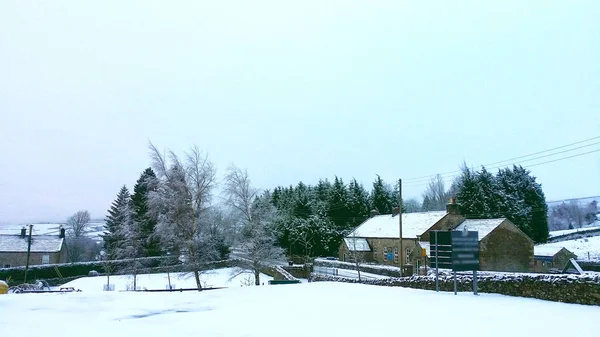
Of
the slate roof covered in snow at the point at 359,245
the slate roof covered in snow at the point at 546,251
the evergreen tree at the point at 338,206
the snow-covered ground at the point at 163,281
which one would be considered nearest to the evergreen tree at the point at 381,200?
the evergreen tree at the point at 338,206

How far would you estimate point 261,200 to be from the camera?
44562 millimetres

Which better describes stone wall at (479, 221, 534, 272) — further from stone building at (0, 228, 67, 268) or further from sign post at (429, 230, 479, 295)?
stone building at (0, 228, 67, 268)

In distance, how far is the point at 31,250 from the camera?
210 feet

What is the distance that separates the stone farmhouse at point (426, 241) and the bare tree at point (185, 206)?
1551cm

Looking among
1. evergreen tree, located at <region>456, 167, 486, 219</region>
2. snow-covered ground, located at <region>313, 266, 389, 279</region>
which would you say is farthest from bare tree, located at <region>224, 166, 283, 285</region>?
evergreen tree, located at <region>456, 167, 486, 219</region>

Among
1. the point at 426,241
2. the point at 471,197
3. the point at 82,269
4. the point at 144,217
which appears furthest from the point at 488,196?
the point at 82,269

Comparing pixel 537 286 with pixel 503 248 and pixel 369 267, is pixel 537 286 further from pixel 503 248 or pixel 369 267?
pixel 369 267

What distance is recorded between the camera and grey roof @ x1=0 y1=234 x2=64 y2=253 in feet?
210

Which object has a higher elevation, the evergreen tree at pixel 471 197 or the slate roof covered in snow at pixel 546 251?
the evergreen tree at pixel 471 197

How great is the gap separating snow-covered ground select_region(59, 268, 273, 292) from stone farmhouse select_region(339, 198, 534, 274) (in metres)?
12.1

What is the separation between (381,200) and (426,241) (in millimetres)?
28063

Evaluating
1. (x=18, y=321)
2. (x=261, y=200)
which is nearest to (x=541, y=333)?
(x=18, y=321)

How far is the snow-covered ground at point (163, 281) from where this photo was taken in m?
44.6

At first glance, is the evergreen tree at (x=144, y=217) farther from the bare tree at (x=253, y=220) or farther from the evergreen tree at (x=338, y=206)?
the evergreen tree at (x=338, y=206)
